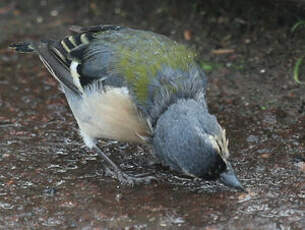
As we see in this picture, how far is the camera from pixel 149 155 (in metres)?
5.26

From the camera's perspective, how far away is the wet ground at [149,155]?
4406 mm

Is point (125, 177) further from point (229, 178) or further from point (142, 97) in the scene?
point (229, 178)

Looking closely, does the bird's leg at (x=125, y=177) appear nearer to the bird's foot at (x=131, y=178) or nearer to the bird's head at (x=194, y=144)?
the bird's foot at (x=131, y=178)

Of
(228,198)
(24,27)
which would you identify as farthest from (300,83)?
(24,27)

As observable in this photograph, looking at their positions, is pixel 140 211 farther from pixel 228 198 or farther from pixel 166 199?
pixel 228 198

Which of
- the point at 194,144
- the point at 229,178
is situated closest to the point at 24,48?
the point at 194,144

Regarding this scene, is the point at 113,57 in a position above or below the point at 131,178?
above

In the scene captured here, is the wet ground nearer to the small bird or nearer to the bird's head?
the small bird

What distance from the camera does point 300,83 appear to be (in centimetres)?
597

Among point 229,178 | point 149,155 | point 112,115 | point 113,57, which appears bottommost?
point 149,155

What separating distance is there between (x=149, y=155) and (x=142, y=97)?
36.3 inches

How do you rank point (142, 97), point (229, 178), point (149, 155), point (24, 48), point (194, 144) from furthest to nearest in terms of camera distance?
point (24, 48), point (149, 155), point (142, 97), point (229, 178), point (194, 144)

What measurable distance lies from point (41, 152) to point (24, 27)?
9.84 feet

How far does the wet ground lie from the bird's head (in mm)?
455
